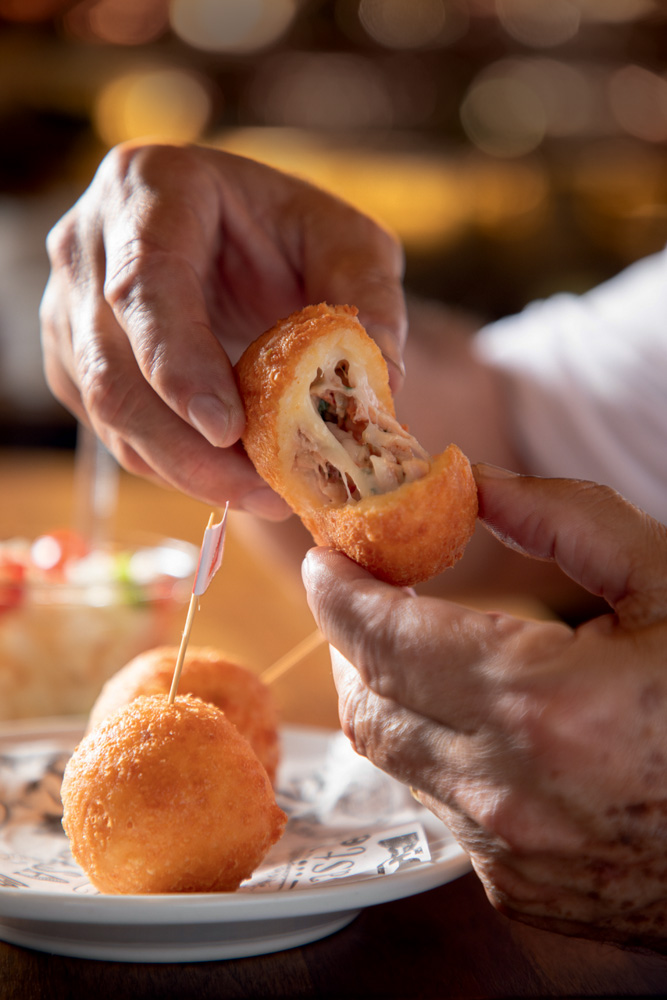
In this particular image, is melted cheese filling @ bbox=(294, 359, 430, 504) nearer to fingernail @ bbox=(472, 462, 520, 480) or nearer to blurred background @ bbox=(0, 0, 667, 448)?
fingernail @ bbox=(472, 462, 520, 480)

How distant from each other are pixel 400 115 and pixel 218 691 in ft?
13.0

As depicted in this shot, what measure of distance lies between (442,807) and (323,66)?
14.1 ft

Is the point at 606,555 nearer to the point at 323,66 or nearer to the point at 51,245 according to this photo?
the point at 51,245

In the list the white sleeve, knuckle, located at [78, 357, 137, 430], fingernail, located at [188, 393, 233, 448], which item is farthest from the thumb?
the white sleeve

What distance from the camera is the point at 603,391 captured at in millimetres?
1881

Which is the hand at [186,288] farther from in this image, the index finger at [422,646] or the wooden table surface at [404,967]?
the wooden table surface at [404,967]

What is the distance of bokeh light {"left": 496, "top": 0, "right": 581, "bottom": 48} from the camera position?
4.26 m

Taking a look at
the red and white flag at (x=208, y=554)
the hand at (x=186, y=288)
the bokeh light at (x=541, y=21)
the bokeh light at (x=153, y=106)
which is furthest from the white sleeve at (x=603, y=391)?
the bokeh light at (x=153, y=106)

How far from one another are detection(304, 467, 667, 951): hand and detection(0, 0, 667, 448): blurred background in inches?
158

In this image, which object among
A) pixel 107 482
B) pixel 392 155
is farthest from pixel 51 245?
pixel 392 155

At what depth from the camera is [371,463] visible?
0.87 m

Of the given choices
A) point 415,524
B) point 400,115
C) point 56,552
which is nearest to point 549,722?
point 415,524

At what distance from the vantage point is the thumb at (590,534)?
28.1 inches

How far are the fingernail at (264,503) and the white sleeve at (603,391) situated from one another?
1024mm
